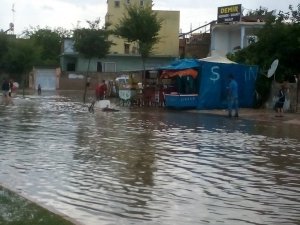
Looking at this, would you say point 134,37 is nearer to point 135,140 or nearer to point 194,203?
point 135,140

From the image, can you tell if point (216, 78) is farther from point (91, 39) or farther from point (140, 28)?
point (91, 39)

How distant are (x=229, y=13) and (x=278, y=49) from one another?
28.8 metres

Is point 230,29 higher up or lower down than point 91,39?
higher up

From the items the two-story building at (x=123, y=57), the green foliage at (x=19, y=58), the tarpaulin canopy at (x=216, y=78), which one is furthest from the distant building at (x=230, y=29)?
the green foliage at (x=19, y=58)

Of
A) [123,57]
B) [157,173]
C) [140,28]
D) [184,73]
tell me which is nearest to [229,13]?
[140,28]

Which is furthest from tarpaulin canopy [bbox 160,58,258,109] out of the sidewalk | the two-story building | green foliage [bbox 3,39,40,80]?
green foliage [bbox 3,39,40,80]

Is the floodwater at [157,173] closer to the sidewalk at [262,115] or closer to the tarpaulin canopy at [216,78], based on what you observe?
the sidewalk at [262,115]

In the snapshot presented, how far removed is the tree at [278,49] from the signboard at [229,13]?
25163 millimetres

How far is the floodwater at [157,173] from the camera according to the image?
8.45 meters

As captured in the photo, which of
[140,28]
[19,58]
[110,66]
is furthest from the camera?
[19,58]

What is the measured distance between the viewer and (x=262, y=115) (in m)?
27.6

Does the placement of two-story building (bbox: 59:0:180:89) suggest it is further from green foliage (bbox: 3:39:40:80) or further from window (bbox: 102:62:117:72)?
green foliage (bbox: 3:39:40:80)

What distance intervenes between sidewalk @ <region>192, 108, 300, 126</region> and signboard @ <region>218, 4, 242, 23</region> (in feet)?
94.4

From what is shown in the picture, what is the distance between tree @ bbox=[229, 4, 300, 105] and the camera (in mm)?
31691
